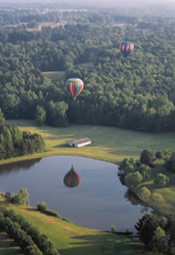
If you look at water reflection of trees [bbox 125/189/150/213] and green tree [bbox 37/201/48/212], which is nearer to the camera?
green tree [bbox 37/201/48/212]

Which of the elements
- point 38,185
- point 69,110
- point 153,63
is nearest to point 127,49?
point 153,63

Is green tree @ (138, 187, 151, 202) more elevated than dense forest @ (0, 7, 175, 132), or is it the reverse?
dense forest @ (0, 7, 175, 132)

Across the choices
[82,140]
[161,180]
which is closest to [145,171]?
[161,180]

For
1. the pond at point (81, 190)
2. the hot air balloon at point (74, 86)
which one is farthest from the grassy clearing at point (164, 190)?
the hot air balloon at point (74, 86)

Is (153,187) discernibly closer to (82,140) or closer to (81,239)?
(81,239)

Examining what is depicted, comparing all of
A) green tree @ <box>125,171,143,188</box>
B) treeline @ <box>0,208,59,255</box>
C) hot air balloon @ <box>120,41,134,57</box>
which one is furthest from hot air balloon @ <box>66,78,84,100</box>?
treeline @ <box>0,208,59,255</box>

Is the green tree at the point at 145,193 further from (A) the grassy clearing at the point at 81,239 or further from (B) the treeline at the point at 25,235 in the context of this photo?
(B) the treeline at the point at 25,235

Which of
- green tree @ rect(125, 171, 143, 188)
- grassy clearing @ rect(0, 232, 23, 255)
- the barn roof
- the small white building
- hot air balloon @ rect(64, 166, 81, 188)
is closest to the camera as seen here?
grassy clearing @ rect(0, 232, 23, 255)

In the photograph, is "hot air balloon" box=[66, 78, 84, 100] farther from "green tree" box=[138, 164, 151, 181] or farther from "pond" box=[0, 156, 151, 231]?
"green tree" box=[138, 164, 151, 181]
